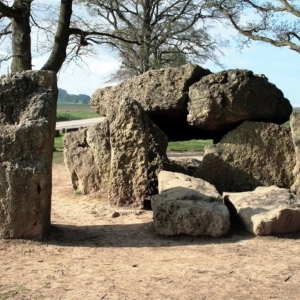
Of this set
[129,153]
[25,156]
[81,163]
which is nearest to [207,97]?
[129,153]

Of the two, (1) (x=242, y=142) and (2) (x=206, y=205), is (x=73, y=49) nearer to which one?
(1) (x=242, y=142)

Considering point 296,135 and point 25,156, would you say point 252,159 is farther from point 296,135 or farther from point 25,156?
point 25,156

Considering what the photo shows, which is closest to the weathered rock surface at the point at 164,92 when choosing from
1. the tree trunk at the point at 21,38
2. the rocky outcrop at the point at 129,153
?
the rocky outcrop at the point at 129,153

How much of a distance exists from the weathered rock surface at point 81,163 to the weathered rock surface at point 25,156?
3.09 meters

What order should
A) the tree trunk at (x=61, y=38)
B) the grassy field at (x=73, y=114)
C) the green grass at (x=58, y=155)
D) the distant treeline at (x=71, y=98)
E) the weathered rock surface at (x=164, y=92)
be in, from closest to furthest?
the weathered rock surface at (x=164, y=92) < the green grass at (x=58, y=155) < the tree trunk at (x=61, y=38) < the grassy field at (x=73, y=114) < the distant treeline at (x=71, y=98)

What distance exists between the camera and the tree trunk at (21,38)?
52.2 ft

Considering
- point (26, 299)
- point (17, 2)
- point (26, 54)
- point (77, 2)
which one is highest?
point (77, 2)

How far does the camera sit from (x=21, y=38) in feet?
53.1

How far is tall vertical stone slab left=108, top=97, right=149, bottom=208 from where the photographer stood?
8.91m

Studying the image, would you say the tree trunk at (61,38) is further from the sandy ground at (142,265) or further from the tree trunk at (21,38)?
the sandy ground at (142,265)

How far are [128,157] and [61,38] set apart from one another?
30.1 feet

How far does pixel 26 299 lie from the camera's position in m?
4.75

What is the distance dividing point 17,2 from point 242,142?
9443 mm

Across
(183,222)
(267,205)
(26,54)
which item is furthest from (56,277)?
(26,54)
